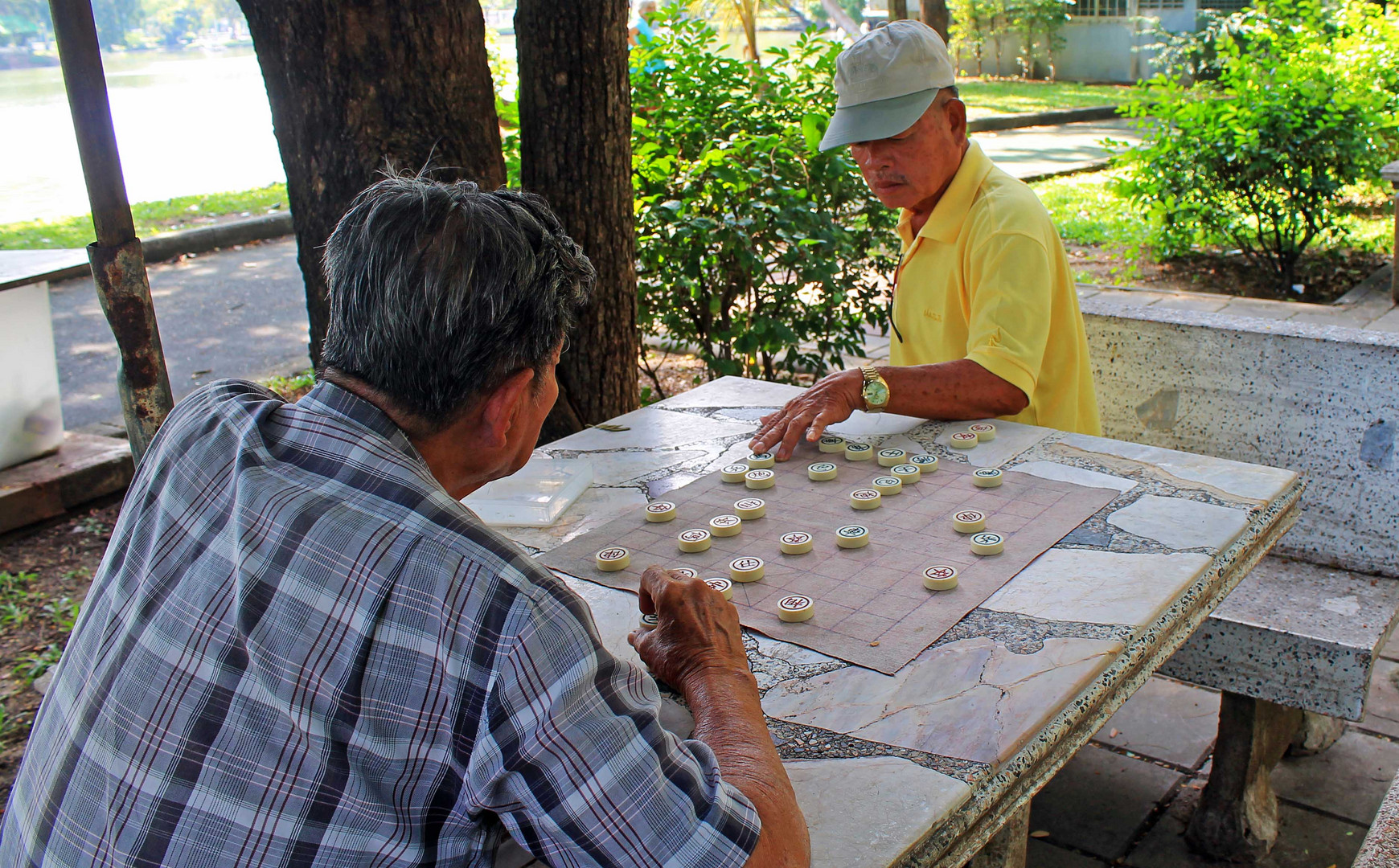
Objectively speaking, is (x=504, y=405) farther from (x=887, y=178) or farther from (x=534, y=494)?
(x=887, y=178)

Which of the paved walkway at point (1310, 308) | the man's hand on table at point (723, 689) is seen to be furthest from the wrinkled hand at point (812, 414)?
the paved walkway at point (1310, 308)

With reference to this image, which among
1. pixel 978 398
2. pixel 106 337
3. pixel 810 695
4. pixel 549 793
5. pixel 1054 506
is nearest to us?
pixel 549 793

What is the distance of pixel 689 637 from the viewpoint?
1694mm

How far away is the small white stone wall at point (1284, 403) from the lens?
3.35 m

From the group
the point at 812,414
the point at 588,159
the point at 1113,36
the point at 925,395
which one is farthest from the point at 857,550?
the point at 1113,36

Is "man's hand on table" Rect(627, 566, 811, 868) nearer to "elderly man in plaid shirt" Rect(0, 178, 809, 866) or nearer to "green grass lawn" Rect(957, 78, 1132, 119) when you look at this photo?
"elderly man in plaid shirt" Rect(0, 178, 809, 866)

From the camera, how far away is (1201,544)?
2133 mm

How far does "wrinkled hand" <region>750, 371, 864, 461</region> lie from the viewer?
2713 millimetres

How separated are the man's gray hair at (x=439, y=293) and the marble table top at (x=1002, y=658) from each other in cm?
59

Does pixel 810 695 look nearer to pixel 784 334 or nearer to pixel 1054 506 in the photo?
pixel 1054 506

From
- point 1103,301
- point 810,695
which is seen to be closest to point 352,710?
point 810,695

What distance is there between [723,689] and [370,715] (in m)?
0.54

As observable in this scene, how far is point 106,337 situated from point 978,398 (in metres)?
7.23

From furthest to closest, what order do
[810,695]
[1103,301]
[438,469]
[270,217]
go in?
1. [270,217]
2. [1103,301]
3. [810,695]
4. [438,469]
